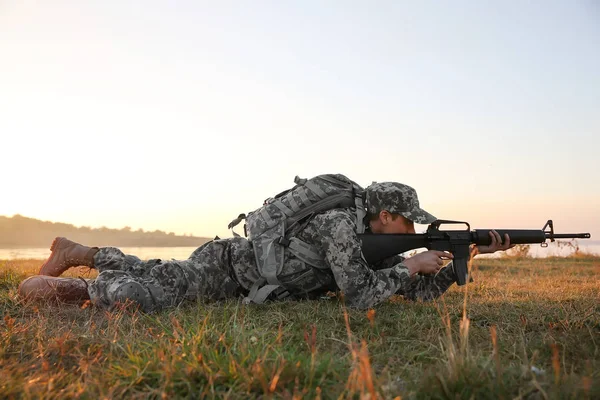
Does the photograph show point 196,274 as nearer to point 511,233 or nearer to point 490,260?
point 511,233

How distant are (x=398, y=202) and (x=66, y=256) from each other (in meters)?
3.88

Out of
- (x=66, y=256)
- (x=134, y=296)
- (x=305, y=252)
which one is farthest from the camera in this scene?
(x=66, y=256)

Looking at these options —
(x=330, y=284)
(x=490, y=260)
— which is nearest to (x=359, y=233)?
(x=330, y=284)

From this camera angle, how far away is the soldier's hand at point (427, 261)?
534 centimetres

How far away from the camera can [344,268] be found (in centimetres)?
494

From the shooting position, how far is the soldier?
4.98 meters

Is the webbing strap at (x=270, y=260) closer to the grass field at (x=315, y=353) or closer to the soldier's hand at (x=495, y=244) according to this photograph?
the grass field at (x=315, y=353)

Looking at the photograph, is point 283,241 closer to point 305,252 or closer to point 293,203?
point 305,252

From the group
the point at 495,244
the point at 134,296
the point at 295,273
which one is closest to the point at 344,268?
the point at 295,273

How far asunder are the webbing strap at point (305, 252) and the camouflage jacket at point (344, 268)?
0.19ft

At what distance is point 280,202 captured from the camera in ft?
17.9

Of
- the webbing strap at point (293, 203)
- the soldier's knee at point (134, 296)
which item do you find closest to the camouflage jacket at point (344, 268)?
the webbing strap at point (293, 203)

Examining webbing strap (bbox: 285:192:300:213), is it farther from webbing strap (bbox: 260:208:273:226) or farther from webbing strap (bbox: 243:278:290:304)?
webbing strap (bbox: 243:278:290:304)

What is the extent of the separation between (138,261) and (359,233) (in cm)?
263
